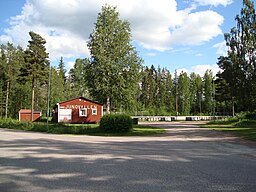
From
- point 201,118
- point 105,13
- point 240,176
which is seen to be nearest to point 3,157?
point 240,176

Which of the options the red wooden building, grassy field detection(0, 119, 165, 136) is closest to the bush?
grassy field detection(0, 119, 165, 136)

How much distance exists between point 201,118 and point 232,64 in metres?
40.0

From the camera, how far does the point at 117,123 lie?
2616 centimetres

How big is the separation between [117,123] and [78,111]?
693 inches

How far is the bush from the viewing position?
26.1 meters

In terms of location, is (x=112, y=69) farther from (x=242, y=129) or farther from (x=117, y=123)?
(x=242, y=129)

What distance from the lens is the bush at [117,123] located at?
2610 cm

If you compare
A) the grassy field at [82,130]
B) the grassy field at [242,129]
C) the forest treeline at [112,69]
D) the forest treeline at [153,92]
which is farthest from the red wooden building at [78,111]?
the forest treeline at [153,92]

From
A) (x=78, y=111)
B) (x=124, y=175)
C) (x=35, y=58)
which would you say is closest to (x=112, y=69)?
(x=78, y=111)

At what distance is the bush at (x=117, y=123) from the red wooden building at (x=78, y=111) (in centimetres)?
1674

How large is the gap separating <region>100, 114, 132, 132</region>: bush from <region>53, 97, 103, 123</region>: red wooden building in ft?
54.9

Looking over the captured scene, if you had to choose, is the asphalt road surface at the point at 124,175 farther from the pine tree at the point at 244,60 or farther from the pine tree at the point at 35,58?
the pine tree at the point at 35,58

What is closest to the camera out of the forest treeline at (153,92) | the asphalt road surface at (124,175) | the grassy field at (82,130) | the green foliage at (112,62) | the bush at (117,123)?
the asphalt road surface at (124,175)

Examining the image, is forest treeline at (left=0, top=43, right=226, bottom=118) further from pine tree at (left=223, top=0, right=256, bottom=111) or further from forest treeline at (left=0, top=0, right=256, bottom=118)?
pine tree at (left=223, top=0, right=256, bottom=111)
